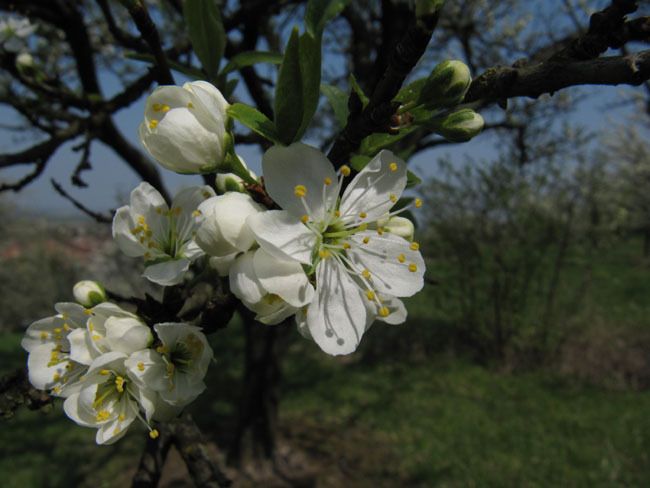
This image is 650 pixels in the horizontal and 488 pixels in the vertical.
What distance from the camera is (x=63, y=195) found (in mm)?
2104

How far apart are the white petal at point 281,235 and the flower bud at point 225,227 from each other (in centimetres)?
3

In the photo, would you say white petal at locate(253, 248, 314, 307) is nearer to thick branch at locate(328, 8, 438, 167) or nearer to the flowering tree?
the flowering tree

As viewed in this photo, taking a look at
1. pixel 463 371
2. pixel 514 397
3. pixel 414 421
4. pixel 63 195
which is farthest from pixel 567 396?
pixel 63 195

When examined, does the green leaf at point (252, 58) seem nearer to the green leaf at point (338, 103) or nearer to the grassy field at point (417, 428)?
the green leaf at point (338, 103)

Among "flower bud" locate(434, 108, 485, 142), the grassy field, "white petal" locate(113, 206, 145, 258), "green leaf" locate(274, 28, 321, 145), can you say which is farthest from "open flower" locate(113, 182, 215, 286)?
the grassy field

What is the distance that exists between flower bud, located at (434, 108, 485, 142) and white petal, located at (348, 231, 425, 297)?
0.23 metres

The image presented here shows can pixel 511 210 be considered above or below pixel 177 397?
below

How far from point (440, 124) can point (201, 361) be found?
2.05 ft

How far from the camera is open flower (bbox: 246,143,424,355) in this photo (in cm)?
88

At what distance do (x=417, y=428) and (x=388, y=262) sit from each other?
449 centimetres

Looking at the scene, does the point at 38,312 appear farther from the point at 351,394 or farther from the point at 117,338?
the point at 117,338

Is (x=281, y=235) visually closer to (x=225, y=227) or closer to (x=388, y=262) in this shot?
(x=225, y=227)

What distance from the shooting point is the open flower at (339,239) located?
88 cm

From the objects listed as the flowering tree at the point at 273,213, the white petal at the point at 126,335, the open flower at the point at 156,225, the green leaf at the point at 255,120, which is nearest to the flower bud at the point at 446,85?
the flowering tree at the point at 273,213
